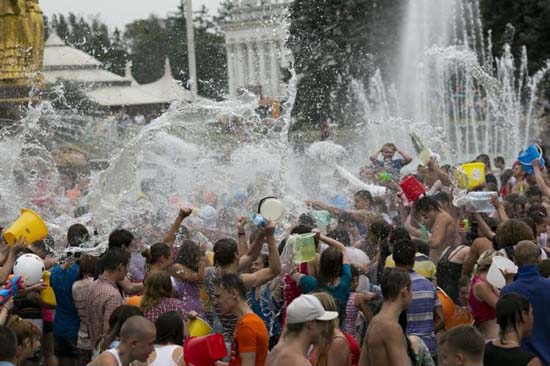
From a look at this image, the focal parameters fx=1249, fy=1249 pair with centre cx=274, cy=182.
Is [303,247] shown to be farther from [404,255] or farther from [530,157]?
[530,157]

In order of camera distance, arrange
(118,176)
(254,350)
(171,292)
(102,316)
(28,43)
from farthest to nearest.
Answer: (28,43)
(118,176)
(102,316)
(171,292)
(254,350)

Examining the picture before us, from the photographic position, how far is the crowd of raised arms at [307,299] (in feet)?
22.3

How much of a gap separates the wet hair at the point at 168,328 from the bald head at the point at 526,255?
226cm

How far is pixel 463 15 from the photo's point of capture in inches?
1652

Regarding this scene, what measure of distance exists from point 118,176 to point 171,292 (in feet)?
22.1

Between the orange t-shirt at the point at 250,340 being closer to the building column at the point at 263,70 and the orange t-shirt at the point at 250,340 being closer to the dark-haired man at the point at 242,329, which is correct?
the dark-haired man at the point at 242,329

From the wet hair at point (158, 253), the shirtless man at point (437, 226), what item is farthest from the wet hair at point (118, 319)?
the shirtless man at point (437, 226)

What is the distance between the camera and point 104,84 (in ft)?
200

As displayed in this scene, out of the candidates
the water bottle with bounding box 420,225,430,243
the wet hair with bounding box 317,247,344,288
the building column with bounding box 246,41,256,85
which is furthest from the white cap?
the building column with bounding box 246,41,256,85

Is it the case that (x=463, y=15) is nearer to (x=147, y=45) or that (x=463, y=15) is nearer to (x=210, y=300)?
(x=210, y=300)

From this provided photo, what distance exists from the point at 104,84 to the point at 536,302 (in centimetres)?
5427

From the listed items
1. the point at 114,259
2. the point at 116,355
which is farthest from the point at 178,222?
the point at 116,355

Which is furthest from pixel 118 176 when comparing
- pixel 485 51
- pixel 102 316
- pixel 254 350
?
pixel 485 51

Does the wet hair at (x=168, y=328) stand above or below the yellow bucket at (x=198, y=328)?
above
